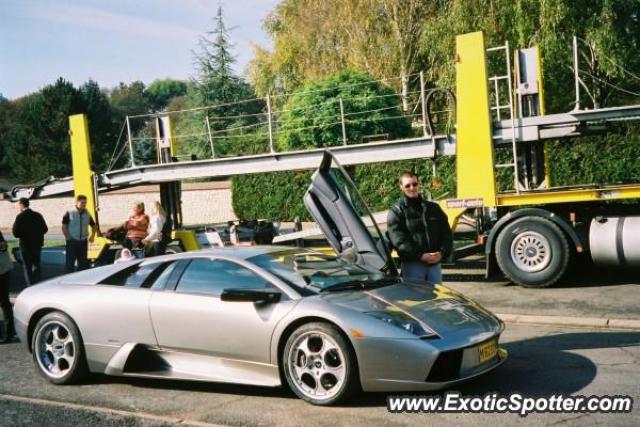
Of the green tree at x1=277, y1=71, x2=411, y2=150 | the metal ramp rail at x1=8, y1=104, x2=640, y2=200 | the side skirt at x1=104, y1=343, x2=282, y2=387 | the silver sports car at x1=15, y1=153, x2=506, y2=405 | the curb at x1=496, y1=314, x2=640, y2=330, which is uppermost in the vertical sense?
Result: the green tree at x1=277, y1=71, x2=411, y2=150

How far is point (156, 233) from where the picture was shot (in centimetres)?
1262

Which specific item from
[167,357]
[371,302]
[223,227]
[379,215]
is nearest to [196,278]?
[167,357]

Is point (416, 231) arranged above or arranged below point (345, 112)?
below

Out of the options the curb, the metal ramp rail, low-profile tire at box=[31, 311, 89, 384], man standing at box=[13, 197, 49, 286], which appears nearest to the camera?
low-profile tire at box=[31, 311, 89, 384]

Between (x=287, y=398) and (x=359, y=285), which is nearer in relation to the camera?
(x=287, y=398)

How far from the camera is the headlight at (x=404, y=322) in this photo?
5.16m

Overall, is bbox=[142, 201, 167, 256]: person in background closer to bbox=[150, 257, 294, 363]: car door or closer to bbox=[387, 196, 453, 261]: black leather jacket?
bbox=[387, 196, 453, 261]: black leather jacket

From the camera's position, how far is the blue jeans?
723cm

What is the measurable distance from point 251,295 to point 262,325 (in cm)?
25

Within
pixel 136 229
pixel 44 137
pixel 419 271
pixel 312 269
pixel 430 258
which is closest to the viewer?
pixel 312 269

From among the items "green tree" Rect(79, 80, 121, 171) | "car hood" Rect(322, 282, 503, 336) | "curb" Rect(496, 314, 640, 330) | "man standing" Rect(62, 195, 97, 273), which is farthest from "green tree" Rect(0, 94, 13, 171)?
"car hood" Rect(322, 282, 503, 336)

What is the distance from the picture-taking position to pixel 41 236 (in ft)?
41.9

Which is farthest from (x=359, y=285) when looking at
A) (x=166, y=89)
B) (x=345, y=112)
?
(x=166, y=89)

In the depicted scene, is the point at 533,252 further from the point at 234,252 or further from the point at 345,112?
the point at 345,112
